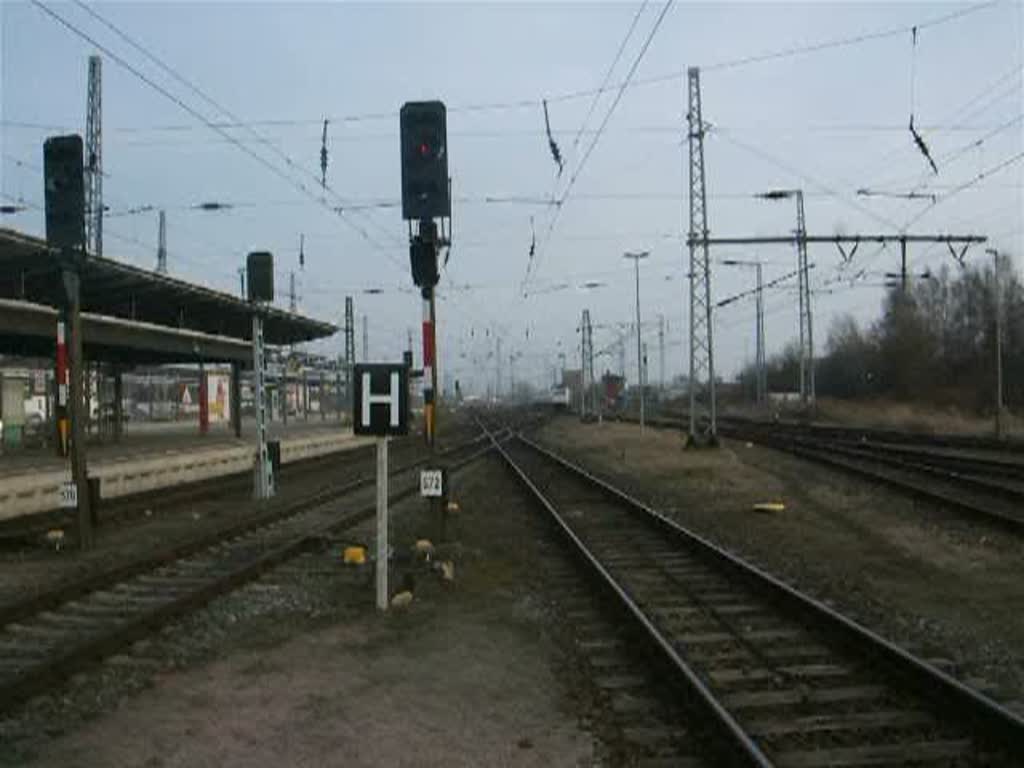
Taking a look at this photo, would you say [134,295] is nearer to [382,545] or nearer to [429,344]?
[429,344]

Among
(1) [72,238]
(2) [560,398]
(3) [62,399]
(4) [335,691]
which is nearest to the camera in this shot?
(4) [335,691]

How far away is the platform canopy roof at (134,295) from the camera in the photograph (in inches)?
1054

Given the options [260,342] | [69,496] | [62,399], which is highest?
[260,342]

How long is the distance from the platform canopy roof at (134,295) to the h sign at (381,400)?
34.4 ft

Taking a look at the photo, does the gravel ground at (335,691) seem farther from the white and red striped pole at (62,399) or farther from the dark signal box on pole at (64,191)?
the white and red striped pole at (62,399)

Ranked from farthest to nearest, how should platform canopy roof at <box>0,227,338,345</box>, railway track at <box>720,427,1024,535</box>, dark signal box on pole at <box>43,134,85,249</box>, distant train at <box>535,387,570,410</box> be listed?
distant train at <box>535,387,570,410</box> → platform canopy roof at <box>0,227,338,345</box> → railway track at <box>720,427,1024,535</box> → dark signal box on pole at <box>43,134,85,249</box>

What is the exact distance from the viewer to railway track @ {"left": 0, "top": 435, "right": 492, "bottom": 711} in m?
8.95

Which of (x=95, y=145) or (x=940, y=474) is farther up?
(x=95, y=145)

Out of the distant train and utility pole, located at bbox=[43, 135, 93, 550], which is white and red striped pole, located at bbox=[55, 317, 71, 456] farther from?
the distant train

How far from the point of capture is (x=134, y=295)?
34156 mm

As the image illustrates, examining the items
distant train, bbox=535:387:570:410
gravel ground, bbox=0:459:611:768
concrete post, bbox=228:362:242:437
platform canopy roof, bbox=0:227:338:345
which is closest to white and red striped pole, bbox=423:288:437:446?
gravel ground, bbox=0:459:611:768

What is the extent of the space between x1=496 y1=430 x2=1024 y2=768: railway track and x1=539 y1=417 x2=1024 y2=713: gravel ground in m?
0.48

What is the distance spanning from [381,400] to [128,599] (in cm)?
359

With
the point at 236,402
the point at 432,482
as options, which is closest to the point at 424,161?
the point at 432,482
